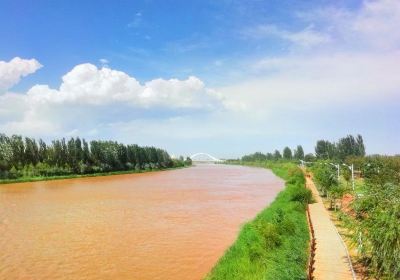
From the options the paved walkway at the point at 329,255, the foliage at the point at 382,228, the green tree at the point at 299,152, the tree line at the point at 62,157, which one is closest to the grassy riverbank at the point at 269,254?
the paved walkway at the point at 329,255

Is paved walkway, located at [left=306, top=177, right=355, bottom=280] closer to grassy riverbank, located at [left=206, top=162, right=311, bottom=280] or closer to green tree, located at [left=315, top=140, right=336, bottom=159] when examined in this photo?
grassy riverbank, located at [left=206, top=162, right=311, bottom=280]

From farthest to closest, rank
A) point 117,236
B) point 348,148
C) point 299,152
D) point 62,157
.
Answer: point 299,152, point 348,148, point 62,157, point 117,236

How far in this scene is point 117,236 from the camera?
21516mm

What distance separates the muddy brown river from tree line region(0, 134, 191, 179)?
30.1 meters

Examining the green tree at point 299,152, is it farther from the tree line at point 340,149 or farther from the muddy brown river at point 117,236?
the muddy brown river at point 117,236

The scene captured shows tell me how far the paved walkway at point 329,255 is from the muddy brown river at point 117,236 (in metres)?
4.07

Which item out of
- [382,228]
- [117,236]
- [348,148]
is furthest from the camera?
[348,148]

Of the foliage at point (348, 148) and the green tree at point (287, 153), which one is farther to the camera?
the green tree at point (287, 153)

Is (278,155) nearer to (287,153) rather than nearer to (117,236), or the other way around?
(287,153)

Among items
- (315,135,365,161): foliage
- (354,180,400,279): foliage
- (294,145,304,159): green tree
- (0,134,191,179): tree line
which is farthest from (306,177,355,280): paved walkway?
(294,145,304,159): green tree

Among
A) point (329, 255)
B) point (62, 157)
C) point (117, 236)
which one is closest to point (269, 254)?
point (329, 255)

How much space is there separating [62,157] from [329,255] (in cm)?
6458

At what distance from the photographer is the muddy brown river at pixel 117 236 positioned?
1600cm

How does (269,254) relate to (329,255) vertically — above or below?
above
